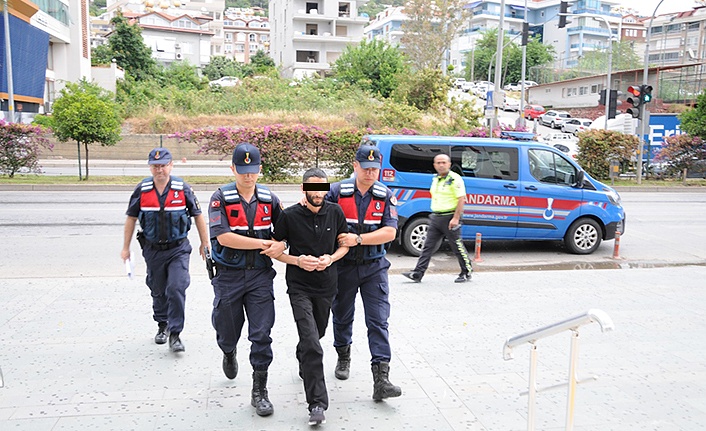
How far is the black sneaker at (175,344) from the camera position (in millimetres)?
5758

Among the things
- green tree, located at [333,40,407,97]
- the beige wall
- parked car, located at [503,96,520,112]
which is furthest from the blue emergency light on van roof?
parked car, located at [503,96,520,112]

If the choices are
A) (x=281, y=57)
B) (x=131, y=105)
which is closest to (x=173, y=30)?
(x=281, y=57)

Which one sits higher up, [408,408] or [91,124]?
[91,124]

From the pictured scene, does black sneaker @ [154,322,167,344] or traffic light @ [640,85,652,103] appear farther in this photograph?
traffic light @ [640,85,652,103]

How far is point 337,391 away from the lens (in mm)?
5047

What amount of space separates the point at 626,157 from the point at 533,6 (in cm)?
10247

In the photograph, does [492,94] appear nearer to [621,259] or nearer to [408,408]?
[621,259]

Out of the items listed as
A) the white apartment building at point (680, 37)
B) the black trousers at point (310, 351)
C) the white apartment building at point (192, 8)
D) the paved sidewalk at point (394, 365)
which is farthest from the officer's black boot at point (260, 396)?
the white apartment building at point (192, 8)

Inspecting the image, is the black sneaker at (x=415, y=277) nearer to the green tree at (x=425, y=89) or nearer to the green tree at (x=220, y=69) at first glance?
the green tree at (x=425, y=89)

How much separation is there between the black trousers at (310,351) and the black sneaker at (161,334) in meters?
1.93

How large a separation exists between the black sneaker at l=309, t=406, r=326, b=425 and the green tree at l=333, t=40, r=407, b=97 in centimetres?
4648

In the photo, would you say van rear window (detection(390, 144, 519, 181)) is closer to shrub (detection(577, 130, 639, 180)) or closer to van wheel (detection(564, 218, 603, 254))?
van wheel (detection(564, 218, 603, 254))

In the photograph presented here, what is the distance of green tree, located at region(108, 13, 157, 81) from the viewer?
5847cm

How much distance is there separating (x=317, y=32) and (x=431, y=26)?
867 inches
